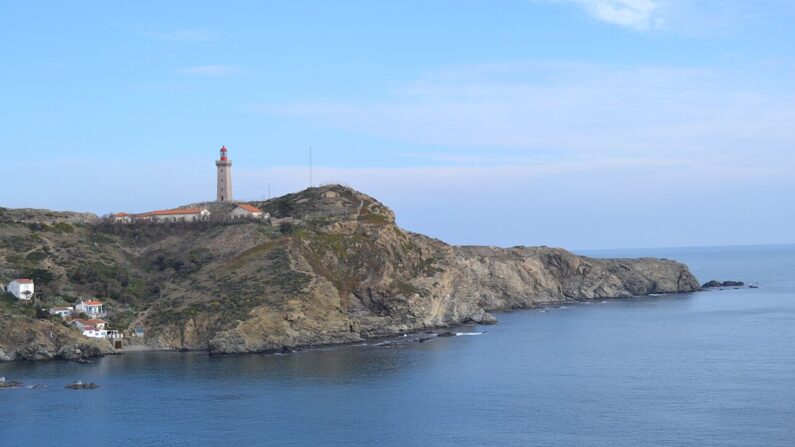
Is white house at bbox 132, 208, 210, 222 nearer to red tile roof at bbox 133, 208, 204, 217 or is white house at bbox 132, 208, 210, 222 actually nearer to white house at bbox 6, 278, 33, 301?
red tile roof at bbox 133, 208, 204, 217

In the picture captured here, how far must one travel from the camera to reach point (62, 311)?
106625 mm

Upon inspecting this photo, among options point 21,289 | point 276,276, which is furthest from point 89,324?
point 276,276

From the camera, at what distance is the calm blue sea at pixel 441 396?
63.4m

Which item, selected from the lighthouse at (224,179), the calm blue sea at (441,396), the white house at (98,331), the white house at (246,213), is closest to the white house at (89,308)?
the white house at (98,331)

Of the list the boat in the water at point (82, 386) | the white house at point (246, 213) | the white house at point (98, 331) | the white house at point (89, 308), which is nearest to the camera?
the boat in the water at point (82, 386)

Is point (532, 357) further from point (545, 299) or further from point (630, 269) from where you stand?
point (630, 269)

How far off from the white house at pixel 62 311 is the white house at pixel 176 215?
1313 inches

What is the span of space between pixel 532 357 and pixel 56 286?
59585mm

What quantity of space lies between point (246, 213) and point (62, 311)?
1465 inches

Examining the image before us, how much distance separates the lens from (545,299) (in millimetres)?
176750

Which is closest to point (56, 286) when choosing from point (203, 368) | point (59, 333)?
point (59, 333)

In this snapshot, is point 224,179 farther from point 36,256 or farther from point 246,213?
point 36,256

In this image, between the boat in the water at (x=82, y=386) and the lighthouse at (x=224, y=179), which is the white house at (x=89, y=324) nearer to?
the boat in the water at (x=82, y=386)

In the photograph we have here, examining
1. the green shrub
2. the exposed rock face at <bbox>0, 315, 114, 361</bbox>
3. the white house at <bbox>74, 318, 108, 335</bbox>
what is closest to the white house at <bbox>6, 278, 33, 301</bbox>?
the exposed rock face at <bbox>0, 315, 114, 361</bbox>
